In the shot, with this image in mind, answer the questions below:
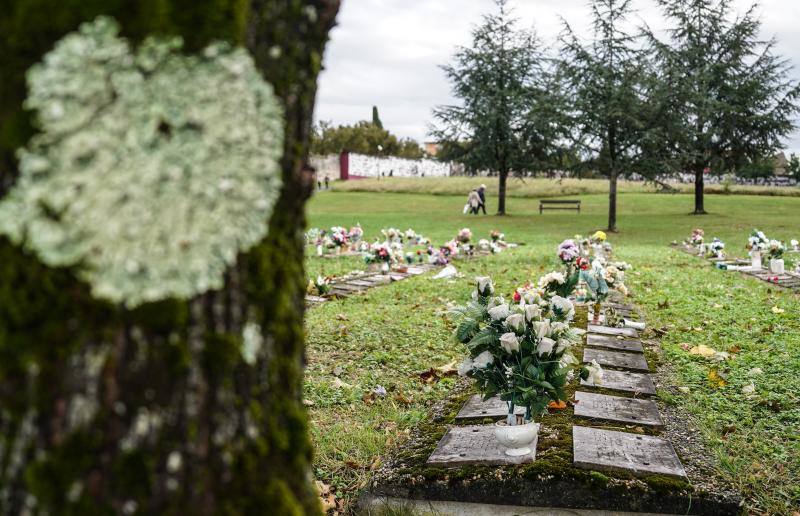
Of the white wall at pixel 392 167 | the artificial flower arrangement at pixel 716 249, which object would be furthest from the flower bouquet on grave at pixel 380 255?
the white wall at pixel 392 167

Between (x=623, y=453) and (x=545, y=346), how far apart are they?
0.60m

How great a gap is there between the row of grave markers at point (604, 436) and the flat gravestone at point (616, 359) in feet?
0.06

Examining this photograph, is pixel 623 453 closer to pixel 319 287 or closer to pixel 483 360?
pixel 483 360

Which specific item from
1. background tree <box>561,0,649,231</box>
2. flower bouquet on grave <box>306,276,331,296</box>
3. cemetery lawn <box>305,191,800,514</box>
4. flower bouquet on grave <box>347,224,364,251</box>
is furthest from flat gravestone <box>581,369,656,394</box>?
background tree <box>561,0,649,231</box>

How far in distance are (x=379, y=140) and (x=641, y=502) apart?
234 feet

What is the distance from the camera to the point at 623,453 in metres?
3.15

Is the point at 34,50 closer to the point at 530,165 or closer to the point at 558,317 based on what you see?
the point at 558,317

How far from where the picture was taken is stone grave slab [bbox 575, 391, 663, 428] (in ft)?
12.1

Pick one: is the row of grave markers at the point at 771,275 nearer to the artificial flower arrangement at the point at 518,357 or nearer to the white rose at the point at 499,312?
the artificial flower arrangement at the point at 518,357

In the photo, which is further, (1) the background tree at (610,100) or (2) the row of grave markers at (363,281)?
(1) the background tree at (610,100)

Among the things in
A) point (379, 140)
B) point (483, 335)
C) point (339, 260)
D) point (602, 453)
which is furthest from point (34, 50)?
point (379, 140)

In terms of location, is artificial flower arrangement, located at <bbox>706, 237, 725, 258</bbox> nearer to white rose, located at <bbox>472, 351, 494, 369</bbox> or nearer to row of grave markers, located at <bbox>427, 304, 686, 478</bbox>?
row of grave markers, located at <bbox>427, 304, 686, 478</bbox>

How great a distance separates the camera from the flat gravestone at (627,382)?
14.1 ft

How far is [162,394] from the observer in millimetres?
1109
